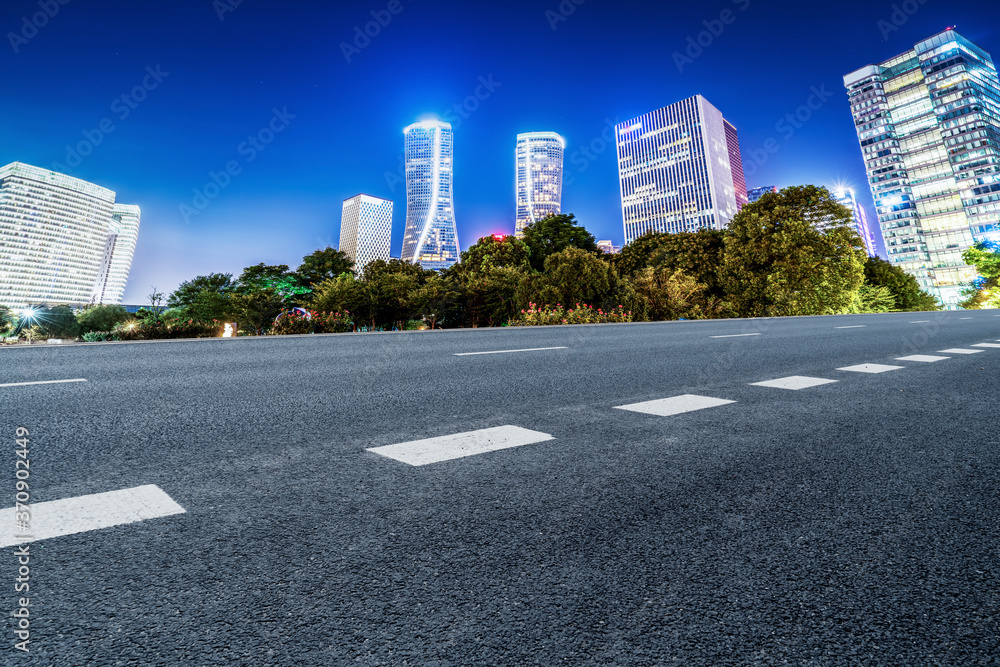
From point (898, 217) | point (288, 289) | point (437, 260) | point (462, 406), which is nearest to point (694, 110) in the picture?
point (898, 217)

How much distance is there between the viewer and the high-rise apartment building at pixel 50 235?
12112 centimetres

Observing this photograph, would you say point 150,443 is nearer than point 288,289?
Yes

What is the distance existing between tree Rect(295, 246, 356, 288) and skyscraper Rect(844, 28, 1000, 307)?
140 metres

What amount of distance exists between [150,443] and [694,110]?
15930cm

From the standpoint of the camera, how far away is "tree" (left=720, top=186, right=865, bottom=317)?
77.9ft

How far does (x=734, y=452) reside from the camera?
6.85 ft

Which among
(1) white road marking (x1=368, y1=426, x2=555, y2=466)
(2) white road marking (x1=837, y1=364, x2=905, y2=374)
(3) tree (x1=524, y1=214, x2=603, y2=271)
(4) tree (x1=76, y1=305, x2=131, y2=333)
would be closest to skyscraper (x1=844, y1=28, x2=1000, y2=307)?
(3) tree (x1=524, y1=214, x2=603, y2=271)

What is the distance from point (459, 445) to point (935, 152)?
169480mm

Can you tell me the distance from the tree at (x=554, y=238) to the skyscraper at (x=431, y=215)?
14134cm

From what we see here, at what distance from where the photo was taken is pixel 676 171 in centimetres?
13275

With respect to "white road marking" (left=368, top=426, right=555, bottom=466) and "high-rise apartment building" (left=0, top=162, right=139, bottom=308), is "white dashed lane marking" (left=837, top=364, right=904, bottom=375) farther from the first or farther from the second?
"high-rise apartment building" (left=0, top=162, right=139, bottom=308)

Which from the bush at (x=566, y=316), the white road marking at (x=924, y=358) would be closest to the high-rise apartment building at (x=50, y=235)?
the bush at (x=566, y=316)

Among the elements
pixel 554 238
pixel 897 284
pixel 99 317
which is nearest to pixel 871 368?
pixel 99 317

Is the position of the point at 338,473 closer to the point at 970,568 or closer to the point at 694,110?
the point at 970,568
